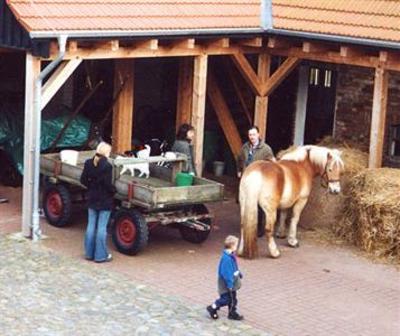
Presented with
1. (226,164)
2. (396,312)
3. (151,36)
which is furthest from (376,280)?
(226,164)

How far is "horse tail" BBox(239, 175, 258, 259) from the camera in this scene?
13.4m

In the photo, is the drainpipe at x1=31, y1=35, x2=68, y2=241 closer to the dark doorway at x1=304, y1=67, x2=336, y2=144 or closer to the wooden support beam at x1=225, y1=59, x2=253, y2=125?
the wooden support beam at x1=225, y1=59, x2=253, y2=125

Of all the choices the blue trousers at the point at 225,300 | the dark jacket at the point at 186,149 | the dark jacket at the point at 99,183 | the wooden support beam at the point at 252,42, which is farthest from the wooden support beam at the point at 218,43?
the blue trousers at the point at 225,300

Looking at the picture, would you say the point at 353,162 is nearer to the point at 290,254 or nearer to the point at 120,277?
the point at 290,254

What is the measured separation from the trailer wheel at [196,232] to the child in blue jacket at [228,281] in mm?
2910

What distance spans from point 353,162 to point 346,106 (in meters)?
2.51

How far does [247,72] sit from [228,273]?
6.28 m

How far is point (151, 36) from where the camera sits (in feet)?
48.0

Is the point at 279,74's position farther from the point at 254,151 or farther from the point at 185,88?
the point at 254,151

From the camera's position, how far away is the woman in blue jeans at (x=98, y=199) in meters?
13.1

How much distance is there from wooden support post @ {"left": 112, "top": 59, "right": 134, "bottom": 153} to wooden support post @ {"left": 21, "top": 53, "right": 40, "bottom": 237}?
312 centimetres

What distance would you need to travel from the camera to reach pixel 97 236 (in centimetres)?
1317

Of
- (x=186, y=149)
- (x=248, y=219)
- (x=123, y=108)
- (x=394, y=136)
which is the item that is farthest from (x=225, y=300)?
(x=394, y=136)

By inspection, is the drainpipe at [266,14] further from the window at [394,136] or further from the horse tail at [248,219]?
the horse tail at [248,219]
